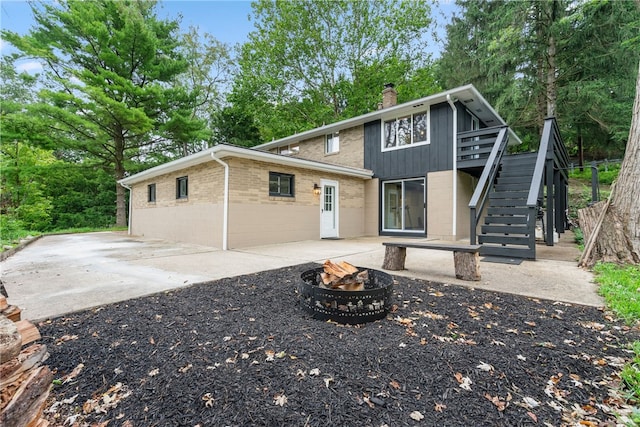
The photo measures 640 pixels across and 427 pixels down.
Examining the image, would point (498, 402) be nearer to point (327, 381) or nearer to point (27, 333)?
point (327, 381)

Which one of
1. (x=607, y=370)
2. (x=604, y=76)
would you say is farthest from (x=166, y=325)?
(x=604, y=76)

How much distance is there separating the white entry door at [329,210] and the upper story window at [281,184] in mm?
1346

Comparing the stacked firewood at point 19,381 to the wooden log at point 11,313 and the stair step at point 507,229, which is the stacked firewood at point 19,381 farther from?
the stair step at point 507,229

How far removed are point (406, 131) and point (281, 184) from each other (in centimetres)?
513

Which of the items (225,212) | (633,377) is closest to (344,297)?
(633,377)

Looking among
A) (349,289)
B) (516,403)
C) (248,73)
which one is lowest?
(516,403)

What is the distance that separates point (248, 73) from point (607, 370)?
2129 centimetres

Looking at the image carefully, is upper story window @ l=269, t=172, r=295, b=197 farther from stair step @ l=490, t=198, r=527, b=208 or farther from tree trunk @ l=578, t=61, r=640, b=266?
tree trunk @ l=578, t=61, r=640, b=266

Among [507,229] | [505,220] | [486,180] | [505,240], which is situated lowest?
[505,240]

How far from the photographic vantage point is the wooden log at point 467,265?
3939 millimetres

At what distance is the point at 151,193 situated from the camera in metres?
11.9

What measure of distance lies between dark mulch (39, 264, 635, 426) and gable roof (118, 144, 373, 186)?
4.96 m

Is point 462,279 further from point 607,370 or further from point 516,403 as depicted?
point 516,403

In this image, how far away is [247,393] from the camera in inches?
62.5
